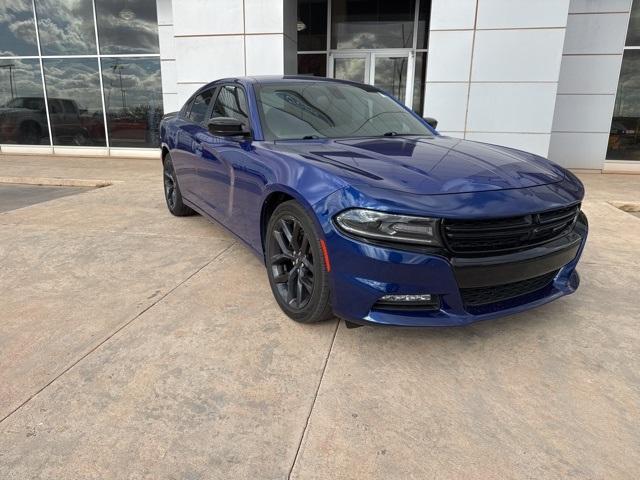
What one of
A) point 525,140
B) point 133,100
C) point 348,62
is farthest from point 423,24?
point 133,100

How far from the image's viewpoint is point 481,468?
6.03ft

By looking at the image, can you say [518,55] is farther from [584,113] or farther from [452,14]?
[584,113]

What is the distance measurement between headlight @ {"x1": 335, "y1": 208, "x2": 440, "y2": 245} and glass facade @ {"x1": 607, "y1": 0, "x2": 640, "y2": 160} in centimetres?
988

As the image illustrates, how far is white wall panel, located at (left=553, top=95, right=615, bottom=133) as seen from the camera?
981 cm

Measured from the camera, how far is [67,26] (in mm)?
11945

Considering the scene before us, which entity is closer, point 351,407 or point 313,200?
point 351,407

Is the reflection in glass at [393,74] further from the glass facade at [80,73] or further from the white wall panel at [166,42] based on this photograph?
the glass facade at [80,73]

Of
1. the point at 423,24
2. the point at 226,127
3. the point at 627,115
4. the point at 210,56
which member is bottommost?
the point at 226,127

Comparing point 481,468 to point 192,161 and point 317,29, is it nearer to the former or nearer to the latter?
point 192,161

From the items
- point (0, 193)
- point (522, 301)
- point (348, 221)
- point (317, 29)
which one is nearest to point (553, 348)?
point (522, 301)

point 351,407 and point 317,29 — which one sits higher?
point 317,29

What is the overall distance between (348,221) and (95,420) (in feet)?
4.87

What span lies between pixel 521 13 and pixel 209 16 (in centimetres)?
561

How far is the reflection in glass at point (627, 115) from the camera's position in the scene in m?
9.75
